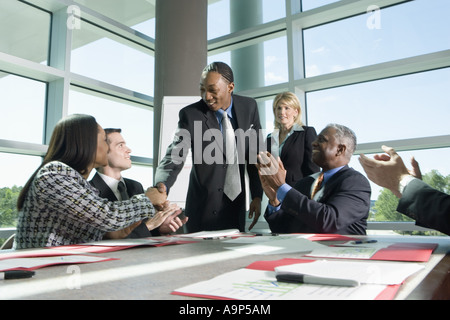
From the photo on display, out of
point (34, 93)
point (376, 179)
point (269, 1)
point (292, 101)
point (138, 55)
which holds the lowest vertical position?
point (376, 179)

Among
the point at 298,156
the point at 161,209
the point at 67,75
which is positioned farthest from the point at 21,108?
the point at 298,156

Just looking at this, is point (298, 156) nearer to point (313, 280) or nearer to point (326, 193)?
point (326, 193)

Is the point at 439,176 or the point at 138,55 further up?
the point at 138,55

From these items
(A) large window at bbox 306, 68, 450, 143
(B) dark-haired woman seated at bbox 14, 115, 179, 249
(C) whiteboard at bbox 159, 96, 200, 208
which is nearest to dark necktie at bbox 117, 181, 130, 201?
(B) dark-haired woman seated at bbox 14, 115, 179, 249

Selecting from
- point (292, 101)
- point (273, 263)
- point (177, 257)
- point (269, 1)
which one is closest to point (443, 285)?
point (273, 263)

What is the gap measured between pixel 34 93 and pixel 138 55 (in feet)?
4.72

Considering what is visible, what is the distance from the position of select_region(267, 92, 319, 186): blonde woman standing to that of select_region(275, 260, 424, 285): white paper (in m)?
1.73

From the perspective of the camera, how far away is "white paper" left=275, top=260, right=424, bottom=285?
60cm

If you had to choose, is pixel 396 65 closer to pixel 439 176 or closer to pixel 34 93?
pixel 439 176

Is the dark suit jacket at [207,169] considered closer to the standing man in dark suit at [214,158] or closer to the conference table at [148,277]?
the standing man in dark suit at [214,158]

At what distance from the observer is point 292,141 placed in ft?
8.41

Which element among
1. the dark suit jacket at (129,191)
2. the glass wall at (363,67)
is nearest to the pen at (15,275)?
the dark suit jacket at (129,191)

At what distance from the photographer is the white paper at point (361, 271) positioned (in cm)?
60
